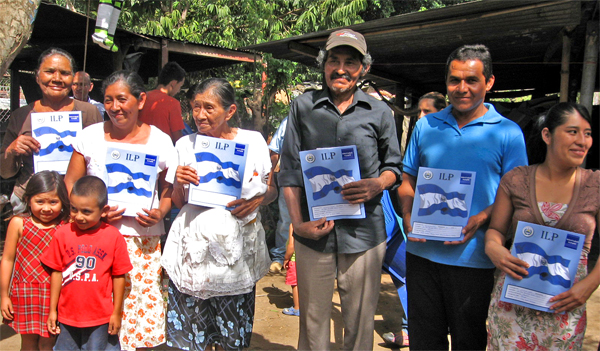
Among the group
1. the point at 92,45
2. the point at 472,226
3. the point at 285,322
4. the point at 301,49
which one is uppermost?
the point at 92,45

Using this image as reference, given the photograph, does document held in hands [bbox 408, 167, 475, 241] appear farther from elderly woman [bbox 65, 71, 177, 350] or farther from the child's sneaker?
the child's sneaker

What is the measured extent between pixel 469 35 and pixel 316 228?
3476mm

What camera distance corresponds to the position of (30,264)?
2695 mm

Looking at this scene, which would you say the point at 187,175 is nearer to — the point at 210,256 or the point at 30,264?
the point at 210,256

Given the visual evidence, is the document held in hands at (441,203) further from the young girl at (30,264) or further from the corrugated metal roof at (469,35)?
the corrugated metal roof at (469,35)

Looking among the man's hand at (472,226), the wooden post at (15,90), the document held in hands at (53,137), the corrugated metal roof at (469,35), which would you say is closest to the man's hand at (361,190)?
the man's hand at (472,226)

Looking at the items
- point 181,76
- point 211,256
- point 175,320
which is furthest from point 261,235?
point 181,76

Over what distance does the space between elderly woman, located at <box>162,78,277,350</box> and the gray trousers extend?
0.40 meters

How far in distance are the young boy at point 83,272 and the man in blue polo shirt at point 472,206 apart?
1.76 m

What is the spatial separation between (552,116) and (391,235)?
164 cm

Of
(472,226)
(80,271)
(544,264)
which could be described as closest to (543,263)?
(544,264)

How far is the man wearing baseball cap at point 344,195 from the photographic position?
2584 millimetres

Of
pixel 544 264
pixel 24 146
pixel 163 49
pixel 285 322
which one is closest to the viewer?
pixel 544 264

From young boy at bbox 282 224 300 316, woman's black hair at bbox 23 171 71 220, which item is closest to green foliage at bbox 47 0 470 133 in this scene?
young boy at bbox 282 224 300 316
